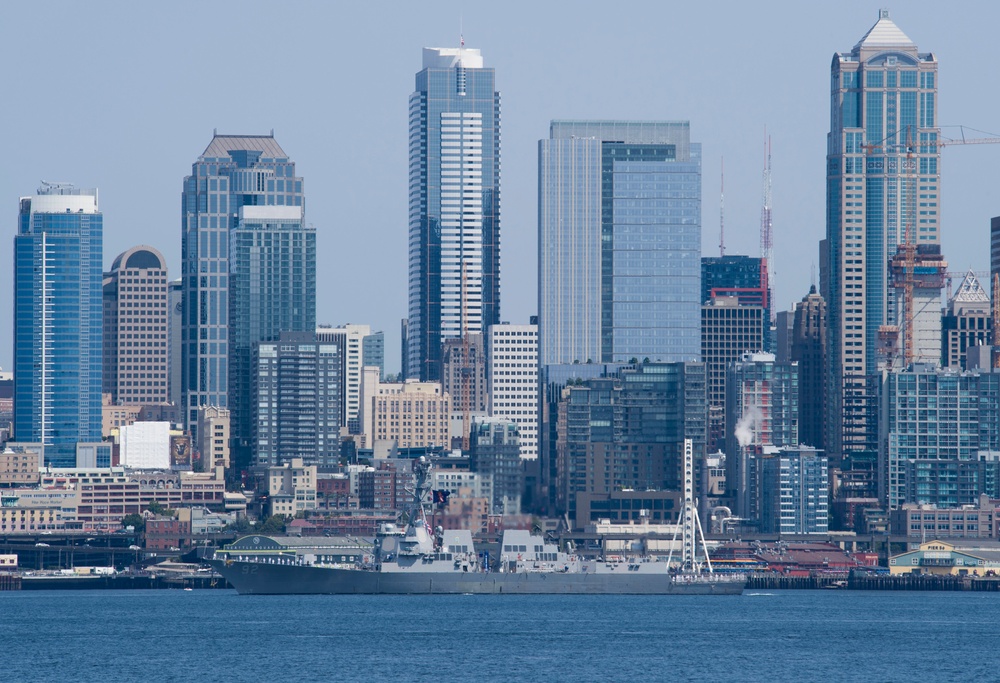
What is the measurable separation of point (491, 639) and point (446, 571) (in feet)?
118

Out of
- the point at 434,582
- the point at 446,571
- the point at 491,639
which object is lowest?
the point at 491,639

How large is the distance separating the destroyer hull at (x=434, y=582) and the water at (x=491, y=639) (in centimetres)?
105

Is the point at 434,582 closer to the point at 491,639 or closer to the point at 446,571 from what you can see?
the point at 446,571

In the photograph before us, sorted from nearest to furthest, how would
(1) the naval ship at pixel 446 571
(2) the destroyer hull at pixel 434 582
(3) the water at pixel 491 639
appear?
(3) the water at pixel 491 639, (1) the naval ship at pixel 446 571, (2) the destroyer hull at pixel 434 582

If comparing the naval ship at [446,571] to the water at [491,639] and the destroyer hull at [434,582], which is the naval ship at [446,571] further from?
the water at [491,639]

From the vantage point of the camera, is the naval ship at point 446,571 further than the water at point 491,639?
Yes

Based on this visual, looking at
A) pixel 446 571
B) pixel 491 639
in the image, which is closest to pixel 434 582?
pixel 446 571

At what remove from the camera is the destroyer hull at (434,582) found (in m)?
164

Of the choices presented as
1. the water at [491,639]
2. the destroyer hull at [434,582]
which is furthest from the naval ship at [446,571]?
the water at [491,639]

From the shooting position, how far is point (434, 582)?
537 feet

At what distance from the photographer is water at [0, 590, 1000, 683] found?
11231 cm

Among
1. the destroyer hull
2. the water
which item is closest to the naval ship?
the destroyer hull

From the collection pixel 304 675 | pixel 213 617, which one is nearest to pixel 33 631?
pixel 213 617

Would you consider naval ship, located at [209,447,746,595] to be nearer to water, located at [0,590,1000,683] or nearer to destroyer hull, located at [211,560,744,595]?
destroyer hull, located at [211,560,744,595]
